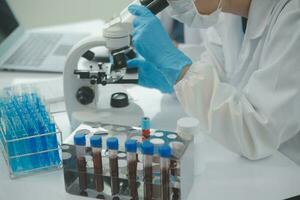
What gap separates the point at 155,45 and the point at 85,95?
305 millimetres

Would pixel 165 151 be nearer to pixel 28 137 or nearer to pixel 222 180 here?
pixel 222 180

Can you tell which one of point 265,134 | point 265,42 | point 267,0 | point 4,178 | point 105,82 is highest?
point 267,0

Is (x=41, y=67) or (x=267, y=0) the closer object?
(x=267, y=0)

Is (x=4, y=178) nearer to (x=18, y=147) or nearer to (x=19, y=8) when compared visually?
(x=18, y=147)

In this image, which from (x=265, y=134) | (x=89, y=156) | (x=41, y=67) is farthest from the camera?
(x=41, y=67)

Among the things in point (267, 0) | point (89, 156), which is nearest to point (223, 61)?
point (267, 0)

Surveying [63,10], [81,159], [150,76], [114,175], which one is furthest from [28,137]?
[63,10]

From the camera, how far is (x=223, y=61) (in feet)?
5.99

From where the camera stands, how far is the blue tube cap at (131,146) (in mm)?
1095

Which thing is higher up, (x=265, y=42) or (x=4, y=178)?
(x=265, y=42)

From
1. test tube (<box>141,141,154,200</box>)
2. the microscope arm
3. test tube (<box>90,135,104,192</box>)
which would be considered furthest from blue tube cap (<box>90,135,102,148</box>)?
the microscope arm

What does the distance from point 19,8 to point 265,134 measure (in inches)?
98.3

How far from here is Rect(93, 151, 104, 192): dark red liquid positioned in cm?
116

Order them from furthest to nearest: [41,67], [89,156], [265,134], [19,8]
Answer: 1. [19,8]
2. [41,67]
3. [265,134]
4. [89,156]
